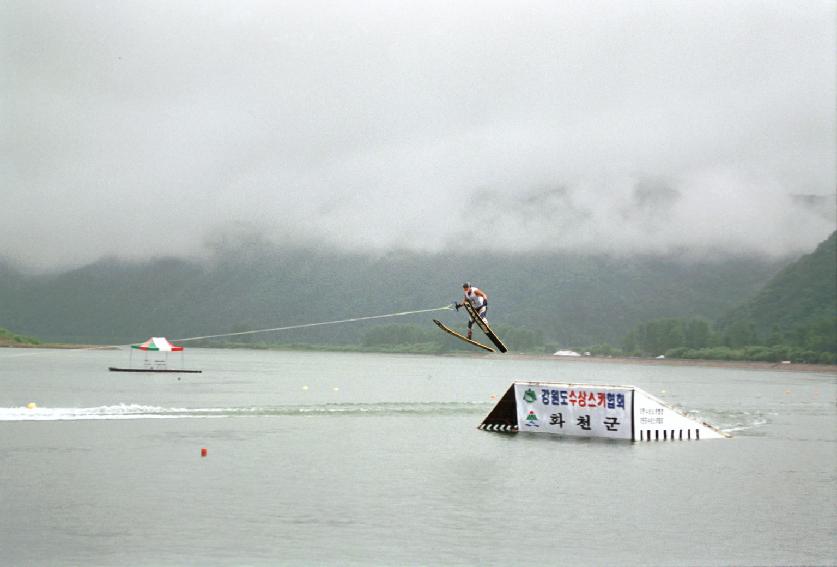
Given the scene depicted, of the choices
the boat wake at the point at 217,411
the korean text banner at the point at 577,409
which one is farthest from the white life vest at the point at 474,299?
the boat wake at the point at 217,411

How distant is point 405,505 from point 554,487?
Answer: 753 centimetres

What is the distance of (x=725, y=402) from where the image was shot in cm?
9988

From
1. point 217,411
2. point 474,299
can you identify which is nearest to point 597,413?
point 474,299

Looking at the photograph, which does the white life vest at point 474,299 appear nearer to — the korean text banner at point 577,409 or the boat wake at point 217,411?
the korean text banner at point 577,409

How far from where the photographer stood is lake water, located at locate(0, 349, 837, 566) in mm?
23594

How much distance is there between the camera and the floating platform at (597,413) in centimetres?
4591

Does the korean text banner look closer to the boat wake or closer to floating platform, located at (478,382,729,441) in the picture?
floating platform, located at (478,382,729,441)

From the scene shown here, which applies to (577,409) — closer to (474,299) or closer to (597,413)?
(597,413)

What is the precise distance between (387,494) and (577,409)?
57.1 feet

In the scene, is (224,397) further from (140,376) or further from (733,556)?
(733,556)

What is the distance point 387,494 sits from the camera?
32.2 meters

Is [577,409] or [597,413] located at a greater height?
[577,409]

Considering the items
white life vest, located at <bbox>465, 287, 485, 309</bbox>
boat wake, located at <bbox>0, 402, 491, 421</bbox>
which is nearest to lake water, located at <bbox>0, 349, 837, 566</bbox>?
boat wake, located at <bbox>0, 402, 491, 421</bbox>

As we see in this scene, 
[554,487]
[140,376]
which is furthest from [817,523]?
[140,376]
